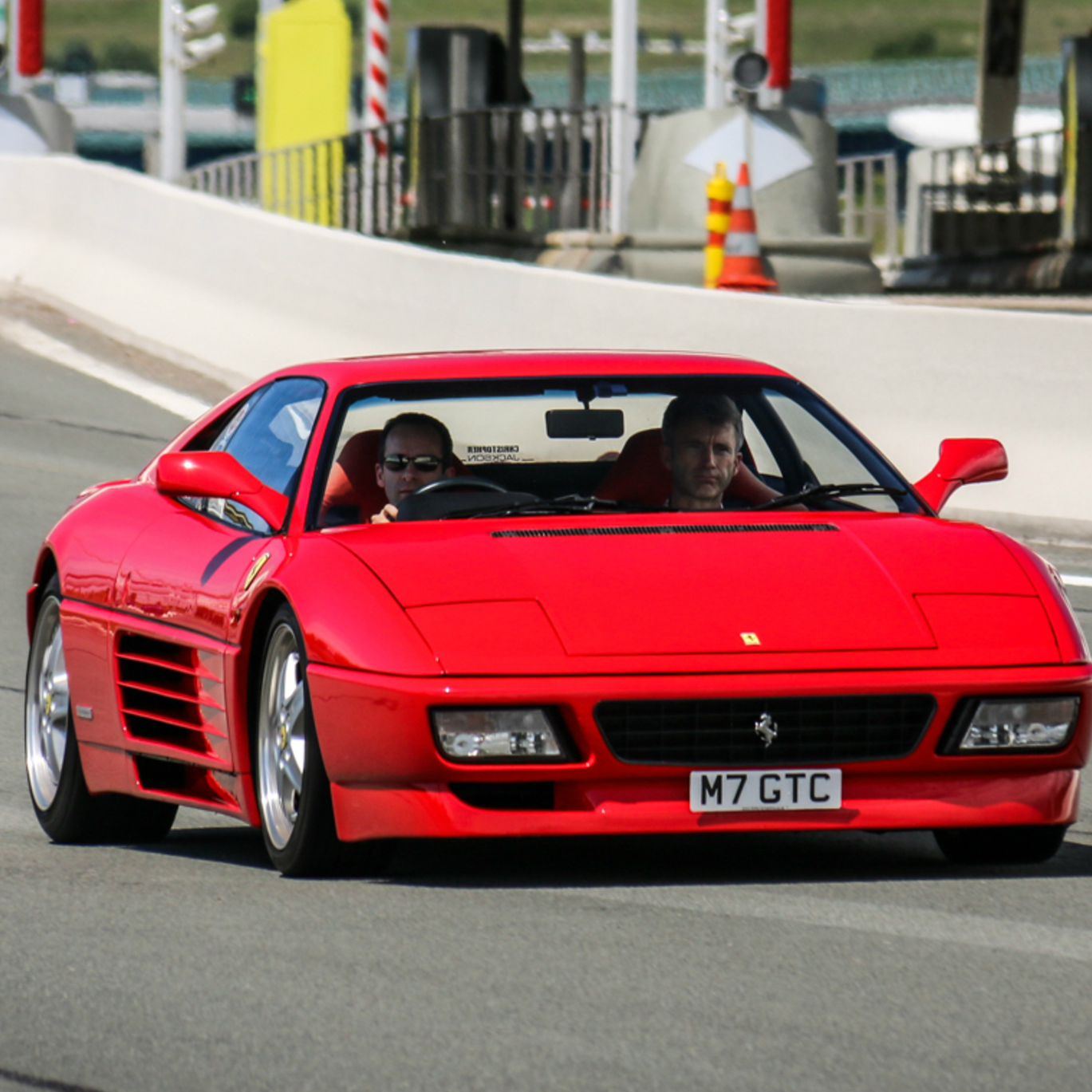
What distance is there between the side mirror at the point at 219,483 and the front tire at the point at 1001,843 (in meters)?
1.76

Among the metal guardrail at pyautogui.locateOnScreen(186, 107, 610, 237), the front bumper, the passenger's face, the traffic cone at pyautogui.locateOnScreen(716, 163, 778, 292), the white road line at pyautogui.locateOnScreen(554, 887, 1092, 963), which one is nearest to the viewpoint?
the white road line at pyautogui.locateOnScreen(554, 887, 1092, 963)

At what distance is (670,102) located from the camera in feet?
312

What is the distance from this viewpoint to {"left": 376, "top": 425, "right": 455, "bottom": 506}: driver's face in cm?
663

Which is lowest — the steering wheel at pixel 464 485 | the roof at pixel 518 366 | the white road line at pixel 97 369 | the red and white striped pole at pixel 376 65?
the white road line at pixel 97 369

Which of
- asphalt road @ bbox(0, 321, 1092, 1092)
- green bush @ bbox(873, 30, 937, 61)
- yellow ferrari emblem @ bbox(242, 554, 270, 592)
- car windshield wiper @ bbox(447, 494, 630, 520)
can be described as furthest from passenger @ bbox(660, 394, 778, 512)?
green bush @ bbox(873, 30, 937, 61)

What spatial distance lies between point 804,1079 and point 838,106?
9992 cm

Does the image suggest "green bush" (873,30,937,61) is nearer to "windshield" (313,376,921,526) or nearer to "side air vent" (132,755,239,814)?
"windshield" (313,376,921,526)

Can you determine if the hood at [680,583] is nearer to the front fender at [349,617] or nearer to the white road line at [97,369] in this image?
the front fender at [349,617]

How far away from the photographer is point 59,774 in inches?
281

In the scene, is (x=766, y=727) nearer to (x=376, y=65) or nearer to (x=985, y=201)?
(x=376, y=65)

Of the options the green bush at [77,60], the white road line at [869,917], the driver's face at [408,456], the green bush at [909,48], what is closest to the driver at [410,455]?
the driver's face at [408,456]

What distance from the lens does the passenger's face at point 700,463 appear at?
22.0ft

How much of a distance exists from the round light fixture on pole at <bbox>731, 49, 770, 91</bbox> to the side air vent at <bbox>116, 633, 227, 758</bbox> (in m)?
15.2

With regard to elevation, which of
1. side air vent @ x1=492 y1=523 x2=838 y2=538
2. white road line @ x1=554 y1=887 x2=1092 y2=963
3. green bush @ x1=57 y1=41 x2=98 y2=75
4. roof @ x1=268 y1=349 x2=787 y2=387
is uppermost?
roof @ x1=268 y1=349 x2=787 y2=387
